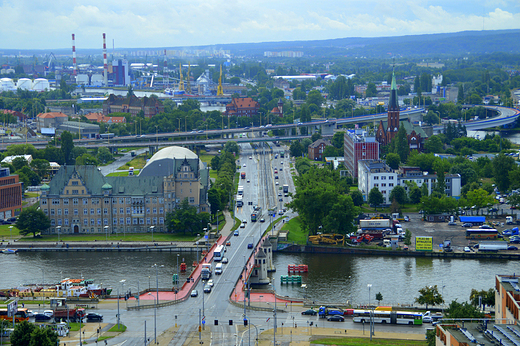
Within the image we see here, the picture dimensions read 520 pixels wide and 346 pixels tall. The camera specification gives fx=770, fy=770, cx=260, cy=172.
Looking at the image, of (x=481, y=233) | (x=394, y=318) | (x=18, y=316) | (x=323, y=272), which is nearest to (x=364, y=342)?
(x=394, y=318)

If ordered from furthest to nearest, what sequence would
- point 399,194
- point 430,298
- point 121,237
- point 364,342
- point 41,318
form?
point 399,194 → point 121,237 → point 430,298 → point 41,318 → point 364,342

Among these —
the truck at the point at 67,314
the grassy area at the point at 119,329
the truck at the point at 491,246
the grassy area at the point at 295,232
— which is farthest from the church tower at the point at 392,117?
the grassy area at the point at 119,329

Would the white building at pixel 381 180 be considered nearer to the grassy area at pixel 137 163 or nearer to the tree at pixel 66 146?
the grassy area at pixel 137 163

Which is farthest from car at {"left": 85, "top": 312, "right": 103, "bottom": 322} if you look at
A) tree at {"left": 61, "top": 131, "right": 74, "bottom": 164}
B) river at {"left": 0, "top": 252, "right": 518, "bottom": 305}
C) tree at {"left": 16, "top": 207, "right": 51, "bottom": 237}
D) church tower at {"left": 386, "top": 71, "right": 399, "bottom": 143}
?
church tower at {"left": 386, "top": 71, "right": 399, "bottom": 143}

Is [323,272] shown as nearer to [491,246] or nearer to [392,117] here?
[491,246]

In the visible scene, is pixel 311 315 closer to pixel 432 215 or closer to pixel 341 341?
pixel 341 341

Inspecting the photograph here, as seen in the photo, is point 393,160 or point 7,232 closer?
point 7,232

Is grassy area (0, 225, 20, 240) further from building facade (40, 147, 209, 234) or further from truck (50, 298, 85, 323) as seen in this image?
truck (50, 298, 85, 323)
